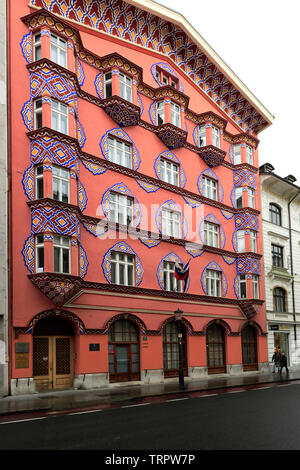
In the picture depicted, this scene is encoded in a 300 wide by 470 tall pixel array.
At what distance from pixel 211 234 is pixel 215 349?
25.0ft

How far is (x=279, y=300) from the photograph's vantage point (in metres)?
40.8

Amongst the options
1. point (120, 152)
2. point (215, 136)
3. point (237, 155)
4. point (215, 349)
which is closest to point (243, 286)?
point (215, 349)

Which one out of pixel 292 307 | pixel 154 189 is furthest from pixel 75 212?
pixel 292 307

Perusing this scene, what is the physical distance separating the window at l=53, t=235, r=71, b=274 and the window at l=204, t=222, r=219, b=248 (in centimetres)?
1284

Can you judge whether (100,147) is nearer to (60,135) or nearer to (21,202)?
(60,135)

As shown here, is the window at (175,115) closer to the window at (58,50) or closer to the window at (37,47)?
the window at (58,50)

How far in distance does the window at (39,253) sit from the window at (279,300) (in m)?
22.7

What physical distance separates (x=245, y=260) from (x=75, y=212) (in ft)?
53.2

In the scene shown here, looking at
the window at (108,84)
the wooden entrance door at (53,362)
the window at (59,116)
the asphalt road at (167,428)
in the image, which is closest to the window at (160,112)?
the window at (108,84)

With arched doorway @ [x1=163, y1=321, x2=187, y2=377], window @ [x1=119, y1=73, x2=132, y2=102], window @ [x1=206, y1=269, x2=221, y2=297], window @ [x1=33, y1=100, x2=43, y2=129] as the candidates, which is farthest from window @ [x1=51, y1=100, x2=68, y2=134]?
window @ [x1=206, y1=269, x2=221, y2=297]

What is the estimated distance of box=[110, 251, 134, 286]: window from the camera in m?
27.1

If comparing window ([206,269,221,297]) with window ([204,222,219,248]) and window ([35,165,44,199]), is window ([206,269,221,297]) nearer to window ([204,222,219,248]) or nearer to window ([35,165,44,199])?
window ([204,222,219,248])

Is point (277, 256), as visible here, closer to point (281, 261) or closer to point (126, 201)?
point (281, 261)

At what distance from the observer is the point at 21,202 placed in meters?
22.9
